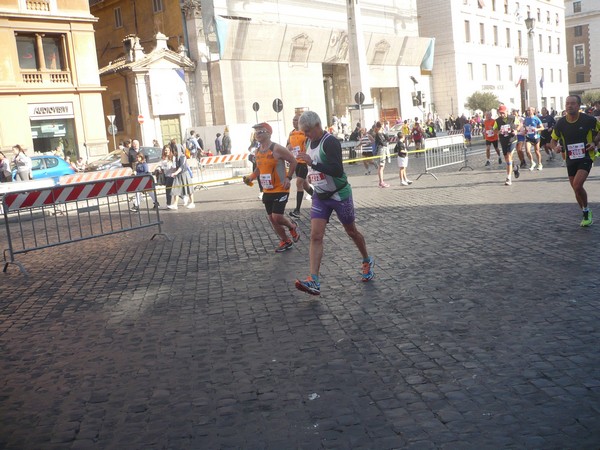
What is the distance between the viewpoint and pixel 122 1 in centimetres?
4472

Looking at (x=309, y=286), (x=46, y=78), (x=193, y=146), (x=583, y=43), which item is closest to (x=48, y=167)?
(x=193, y=146)

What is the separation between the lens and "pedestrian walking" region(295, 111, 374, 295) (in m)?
6.93

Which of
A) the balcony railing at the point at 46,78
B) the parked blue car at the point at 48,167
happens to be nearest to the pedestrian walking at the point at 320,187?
the parked blue car at the point at 48,167

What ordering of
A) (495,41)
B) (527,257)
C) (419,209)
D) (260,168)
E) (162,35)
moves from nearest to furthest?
(527,257) → (260,168) → (419,209) → (162,35) → (495,41)

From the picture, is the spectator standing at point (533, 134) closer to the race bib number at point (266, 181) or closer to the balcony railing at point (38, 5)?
the race bib number at point (266, 181)

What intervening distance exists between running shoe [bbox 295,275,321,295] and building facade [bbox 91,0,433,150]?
28681 mm

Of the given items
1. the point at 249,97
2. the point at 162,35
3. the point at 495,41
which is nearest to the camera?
the point at 162,35

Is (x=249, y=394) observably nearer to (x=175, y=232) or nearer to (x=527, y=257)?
(x=527, y=257)

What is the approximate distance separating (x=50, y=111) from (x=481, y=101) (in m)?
38.8

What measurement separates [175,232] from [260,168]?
3959 mm

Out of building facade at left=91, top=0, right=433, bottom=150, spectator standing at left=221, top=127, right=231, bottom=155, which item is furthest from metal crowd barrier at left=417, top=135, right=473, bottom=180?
spectator standing at left=221, top=127, right=231, bottom=155

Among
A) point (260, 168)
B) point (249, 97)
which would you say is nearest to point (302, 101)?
point (249, 97)

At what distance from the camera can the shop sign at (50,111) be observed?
3375 cm

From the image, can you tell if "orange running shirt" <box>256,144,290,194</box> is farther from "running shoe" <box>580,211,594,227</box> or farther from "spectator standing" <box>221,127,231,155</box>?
"spectator standing" <box>221,127,231,155</box>
